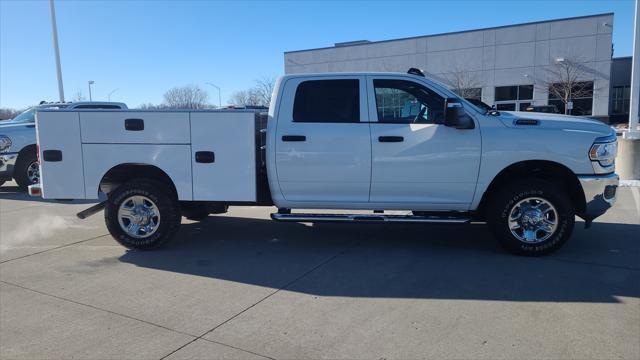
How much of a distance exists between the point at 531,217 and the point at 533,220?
44 millimetres

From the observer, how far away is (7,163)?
11.0 meters

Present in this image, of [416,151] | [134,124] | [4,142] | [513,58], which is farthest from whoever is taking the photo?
[513,58]

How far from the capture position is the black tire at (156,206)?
5926 millimetres

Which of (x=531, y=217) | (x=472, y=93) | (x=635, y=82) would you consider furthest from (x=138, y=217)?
(x=472, y=93)

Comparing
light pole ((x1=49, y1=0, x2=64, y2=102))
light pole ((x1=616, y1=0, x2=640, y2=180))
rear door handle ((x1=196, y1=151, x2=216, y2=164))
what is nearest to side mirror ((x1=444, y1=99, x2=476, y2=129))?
rear door handle ((x1=196, y1=151, x2=216, y2=164))

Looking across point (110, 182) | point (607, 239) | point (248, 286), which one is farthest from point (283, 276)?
point (607, 239)

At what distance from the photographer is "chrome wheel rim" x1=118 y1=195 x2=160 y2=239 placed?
6027 millimetres

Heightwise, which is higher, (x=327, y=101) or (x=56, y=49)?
(x=56, y=49)

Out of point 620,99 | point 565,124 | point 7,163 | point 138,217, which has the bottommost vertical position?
point 138,217

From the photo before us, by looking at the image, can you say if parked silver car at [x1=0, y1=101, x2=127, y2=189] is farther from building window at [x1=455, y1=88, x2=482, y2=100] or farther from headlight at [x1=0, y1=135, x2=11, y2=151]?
building window at [x1=455, y1=88, x2=482, y2=100]

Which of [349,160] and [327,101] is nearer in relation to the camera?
[349,160]

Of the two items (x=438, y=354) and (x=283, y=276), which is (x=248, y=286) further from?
(x=438, y=354)

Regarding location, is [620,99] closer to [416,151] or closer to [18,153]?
[416,151]

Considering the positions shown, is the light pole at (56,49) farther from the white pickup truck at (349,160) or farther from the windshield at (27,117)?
the white pickup truck at (349,160)
